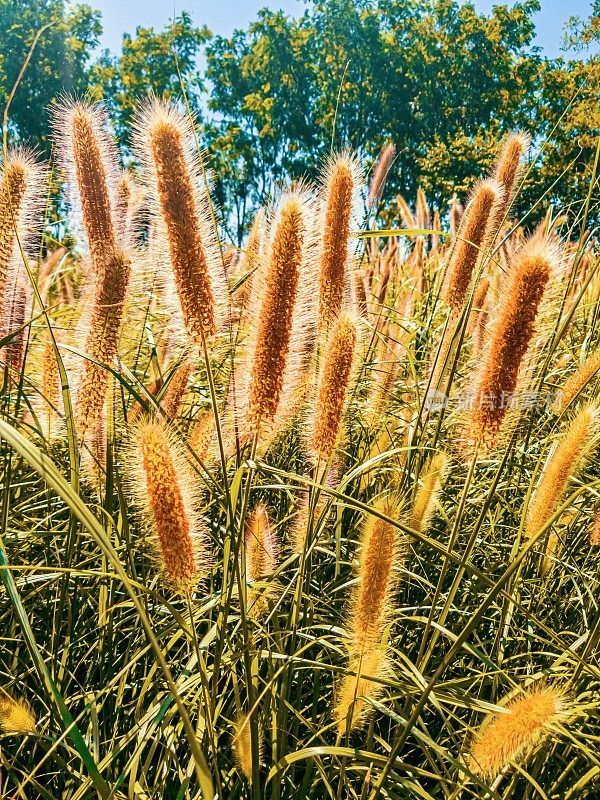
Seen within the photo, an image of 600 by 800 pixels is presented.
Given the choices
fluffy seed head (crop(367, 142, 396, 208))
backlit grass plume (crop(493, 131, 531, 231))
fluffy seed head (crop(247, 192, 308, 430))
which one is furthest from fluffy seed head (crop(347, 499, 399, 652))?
fluffy seed head (crop(367, 142, 396, 208))

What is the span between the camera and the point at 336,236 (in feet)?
6.17

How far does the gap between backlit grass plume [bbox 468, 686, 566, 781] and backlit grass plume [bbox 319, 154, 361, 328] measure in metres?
1.01

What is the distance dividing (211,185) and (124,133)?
29.5 meters

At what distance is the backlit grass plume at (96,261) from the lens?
5.56 feet

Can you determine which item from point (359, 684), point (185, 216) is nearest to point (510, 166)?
point (185, 216)

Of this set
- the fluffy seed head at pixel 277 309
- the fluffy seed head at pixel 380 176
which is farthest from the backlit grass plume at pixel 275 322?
the fluffy seed head at pixel 380 176

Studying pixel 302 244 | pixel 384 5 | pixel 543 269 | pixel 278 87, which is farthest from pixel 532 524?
pixel 384 5

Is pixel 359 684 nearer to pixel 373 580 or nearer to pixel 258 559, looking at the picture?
pixel 373 580

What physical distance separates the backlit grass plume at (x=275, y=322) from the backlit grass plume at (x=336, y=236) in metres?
0.25

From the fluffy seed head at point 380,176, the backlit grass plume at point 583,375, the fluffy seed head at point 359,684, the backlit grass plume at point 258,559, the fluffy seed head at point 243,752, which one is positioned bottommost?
the fluffy seed head at point 243,752

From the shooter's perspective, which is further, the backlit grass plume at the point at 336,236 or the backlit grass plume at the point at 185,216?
the backlit grass plume at the point at 336,236

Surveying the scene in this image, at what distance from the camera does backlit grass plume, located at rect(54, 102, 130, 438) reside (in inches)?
66.7

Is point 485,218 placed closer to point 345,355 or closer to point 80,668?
point 345,355

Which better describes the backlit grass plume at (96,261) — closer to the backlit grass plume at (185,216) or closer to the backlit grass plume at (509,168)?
the backlit grass plume at (185,216)
